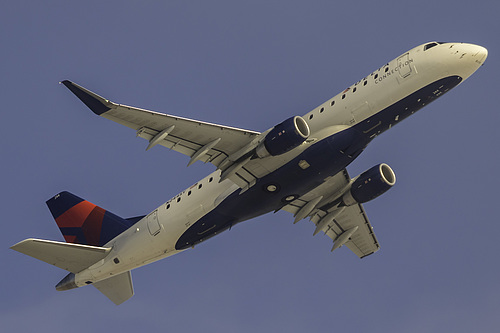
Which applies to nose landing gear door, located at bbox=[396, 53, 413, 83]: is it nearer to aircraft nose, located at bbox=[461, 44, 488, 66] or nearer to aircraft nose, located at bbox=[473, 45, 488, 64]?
aircraft nose, located at bbox=[461, 44, 488, 66]

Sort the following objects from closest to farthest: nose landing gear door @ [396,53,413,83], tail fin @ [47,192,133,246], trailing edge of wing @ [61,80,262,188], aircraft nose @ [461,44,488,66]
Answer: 1. trailing edge of wing @ [61,80,262,188]
2. aircraft nose @ [461,44,488,66]
3. nose landing gear door @ [396,53,413,83]
4. tail fin @ [47,192,133,246]

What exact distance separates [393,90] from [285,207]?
11.6m

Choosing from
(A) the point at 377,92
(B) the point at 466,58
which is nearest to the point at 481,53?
(B) the point at 466,58

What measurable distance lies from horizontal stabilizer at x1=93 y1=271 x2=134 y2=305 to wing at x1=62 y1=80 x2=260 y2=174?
471 inches

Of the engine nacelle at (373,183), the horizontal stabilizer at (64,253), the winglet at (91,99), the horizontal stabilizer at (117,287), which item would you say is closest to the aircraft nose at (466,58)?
the engine nacelle at (373,183)

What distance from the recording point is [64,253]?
150ft

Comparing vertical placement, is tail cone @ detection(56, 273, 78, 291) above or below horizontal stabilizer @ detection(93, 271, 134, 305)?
above

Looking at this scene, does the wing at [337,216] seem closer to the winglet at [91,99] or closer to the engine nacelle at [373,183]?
the engine nacelle at [373,183]

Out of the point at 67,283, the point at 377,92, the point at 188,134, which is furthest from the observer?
the point at 67,283

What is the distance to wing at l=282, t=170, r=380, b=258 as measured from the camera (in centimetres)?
4712

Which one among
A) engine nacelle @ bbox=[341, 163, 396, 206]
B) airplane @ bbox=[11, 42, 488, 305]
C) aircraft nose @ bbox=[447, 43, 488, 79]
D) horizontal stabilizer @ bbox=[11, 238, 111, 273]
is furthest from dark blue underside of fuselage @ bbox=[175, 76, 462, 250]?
horizontal stabilizer @ bbox=[11, 238, 111, 273]

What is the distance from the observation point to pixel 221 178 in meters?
42.0

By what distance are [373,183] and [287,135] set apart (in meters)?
9.13

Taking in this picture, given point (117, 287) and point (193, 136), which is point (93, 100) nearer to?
point (193, 136)
